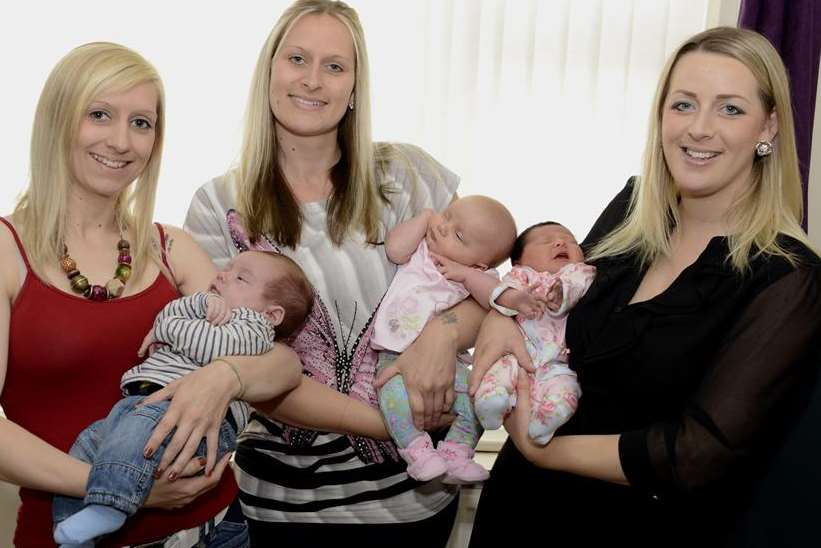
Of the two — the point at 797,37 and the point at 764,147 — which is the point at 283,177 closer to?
the point at 764,147

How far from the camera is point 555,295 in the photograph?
7.10 feet

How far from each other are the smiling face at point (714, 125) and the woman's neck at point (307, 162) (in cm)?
89

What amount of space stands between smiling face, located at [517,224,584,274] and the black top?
14 cm

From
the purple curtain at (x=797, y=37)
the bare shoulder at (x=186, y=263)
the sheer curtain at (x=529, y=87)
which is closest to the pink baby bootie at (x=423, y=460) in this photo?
the bare shoulder at (x=186, y=263)

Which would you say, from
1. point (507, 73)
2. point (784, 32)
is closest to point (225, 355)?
point (507, 73)

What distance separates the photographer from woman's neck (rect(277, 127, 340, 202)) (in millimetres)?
2428

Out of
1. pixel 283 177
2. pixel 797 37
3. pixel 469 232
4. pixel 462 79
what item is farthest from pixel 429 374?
pixel 797 37

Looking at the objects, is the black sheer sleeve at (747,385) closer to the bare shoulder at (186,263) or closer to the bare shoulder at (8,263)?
the bare shoulder at (186,263)

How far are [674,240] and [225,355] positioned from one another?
1027mm

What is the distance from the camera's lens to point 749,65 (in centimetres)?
191

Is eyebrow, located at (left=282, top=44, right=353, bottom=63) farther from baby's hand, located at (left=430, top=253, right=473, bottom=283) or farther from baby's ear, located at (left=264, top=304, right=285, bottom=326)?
baby's ear, located at (left=264, top=304, right=285, bottom=326)

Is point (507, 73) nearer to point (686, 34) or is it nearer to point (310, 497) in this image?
point (686, 34)

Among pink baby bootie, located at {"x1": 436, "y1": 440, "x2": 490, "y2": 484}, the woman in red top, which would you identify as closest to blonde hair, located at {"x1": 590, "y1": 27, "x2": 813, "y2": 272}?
pink baby bootie, located at {"x1": 436, "y1": 440, "x2": 490, "y2": 484}

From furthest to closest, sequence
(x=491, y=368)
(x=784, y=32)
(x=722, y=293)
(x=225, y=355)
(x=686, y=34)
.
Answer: (x=686, y=34)
(x=784, y=32)
(x=491, y=368)
(x=225, y=355)
(x=722, y=293)
